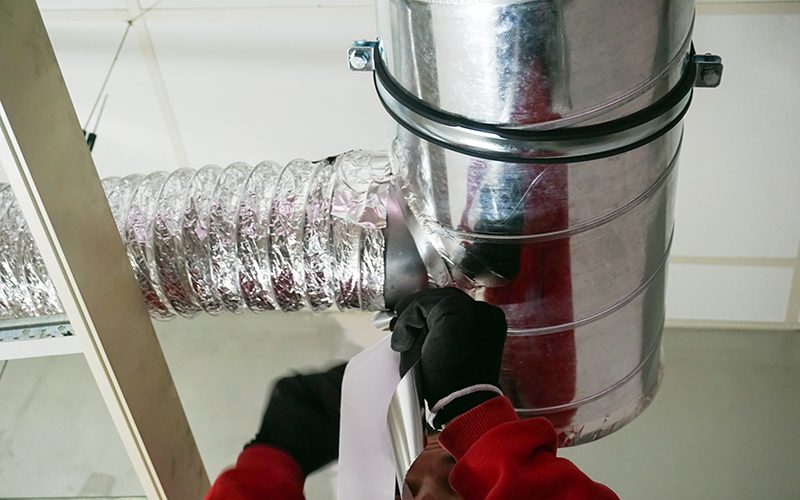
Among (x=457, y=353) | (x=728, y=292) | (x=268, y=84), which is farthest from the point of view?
(x=728, y=292)

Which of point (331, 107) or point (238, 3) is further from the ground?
point (238, 3)

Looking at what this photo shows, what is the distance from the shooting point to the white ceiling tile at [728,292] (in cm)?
167

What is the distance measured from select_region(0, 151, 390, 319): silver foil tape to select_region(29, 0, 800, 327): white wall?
462mm

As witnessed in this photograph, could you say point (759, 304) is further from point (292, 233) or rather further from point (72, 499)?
point (72, 499)

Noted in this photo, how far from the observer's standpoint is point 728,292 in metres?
1.71

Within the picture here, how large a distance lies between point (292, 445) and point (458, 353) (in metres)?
0.24

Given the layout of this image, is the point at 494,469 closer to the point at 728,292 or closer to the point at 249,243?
the point at 249,243

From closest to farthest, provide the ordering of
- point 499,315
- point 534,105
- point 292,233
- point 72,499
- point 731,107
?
point 534,105
point 499,315
point 292,233
point 731,107
point 72,499

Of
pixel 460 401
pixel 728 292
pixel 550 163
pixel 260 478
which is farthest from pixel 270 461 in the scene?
Result: pixel 728 292

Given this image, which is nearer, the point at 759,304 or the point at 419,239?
the point at 419,239

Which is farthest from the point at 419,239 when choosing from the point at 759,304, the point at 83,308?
the point at 759,304

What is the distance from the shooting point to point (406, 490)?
85 centimetres

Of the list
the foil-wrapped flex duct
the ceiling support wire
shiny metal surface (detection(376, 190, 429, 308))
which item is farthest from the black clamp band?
the ceiling support wire

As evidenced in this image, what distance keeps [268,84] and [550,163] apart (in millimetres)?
892
